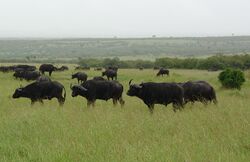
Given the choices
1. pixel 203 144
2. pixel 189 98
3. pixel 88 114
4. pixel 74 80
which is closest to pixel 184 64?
pixel 74 80

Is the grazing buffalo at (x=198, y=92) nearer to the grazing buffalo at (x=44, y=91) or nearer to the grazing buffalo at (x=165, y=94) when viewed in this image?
the grazing buffalo at (x=165, y=94)

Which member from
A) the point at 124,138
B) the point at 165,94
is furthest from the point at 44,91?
the point at 124,138

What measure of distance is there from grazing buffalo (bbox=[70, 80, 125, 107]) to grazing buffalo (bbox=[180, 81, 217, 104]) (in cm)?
255

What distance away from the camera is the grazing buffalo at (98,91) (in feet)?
55.8

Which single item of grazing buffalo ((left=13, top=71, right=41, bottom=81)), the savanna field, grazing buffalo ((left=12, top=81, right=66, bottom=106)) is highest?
the savanna field

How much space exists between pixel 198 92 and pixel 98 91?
12.8 feet

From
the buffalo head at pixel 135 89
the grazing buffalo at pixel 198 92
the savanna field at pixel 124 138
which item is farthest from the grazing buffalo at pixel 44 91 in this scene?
the savanna field at pixel 124 138

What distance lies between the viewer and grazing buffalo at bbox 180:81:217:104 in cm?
1642

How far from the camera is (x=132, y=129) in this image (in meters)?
9.41

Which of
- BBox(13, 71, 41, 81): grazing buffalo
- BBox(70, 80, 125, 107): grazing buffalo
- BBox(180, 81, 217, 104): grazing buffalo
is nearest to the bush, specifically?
BBox(180, 81, 217, 104): grazing buffalo

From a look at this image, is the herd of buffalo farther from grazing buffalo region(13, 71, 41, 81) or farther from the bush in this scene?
grazing buffalo region(13, 71, 41, 81)

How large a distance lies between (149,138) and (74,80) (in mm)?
27902

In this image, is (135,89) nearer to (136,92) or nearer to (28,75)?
(136,92)

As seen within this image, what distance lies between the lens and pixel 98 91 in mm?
17062
